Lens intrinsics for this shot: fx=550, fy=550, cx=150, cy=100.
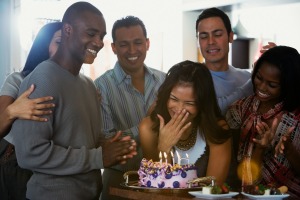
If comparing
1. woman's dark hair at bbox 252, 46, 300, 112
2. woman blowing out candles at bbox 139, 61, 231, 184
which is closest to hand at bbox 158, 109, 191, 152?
woman blowing out candles at bbox 139, 61, 231, 184

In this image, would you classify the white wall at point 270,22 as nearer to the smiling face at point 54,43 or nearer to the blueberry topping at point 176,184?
the smiling face at point 54,43

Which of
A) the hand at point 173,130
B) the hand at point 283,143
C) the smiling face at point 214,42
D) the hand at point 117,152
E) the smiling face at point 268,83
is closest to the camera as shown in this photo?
the hand at point 117,152

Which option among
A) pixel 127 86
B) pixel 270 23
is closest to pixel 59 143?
pixel 127 86

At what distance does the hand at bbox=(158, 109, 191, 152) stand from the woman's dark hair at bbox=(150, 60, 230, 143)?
0.11 m

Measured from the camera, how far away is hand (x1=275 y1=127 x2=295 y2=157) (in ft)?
8.39

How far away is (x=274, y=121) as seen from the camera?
2.65m

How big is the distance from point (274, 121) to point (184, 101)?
448 millimetres

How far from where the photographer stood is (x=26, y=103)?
2326 mm

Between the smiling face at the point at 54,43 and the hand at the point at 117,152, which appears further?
the smiling face at the point at 54,43

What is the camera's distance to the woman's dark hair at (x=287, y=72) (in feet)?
9.16

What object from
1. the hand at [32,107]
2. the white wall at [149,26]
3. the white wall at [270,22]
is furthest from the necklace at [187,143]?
the white wall at [270,22]

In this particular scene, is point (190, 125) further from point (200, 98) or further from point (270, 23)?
point (270, 23)

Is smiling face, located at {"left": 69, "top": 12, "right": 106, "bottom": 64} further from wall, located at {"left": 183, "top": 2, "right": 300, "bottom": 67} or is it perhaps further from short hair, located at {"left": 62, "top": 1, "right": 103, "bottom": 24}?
wall, located at {"left": 183, "top": 2, "right": 300, "bottom": 67}

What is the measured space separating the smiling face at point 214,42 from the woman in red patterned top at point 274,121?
43cm
